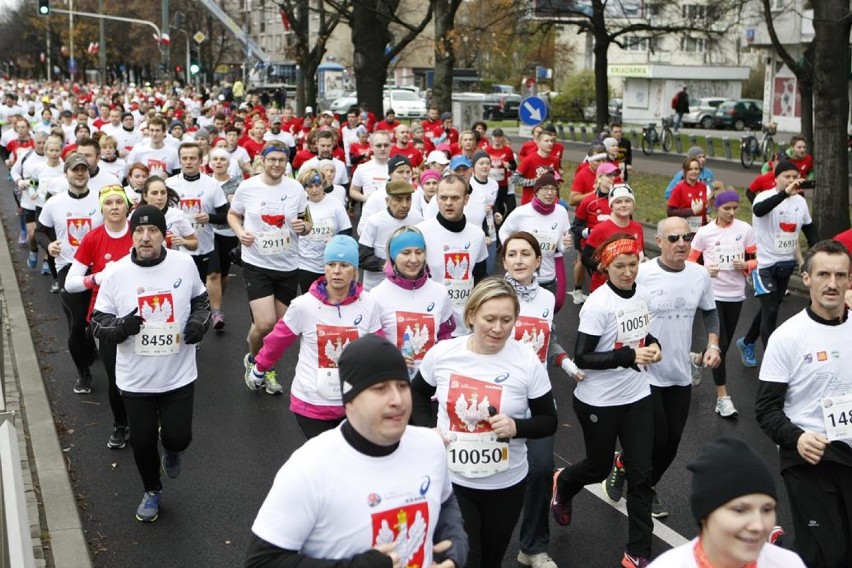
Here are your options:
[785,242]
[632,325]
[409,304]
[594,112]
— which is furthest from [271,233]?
[594,112]

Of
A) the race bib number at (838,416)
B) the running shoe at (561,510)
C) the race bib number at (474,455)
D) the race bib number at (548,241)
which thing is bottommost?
the running shoe at (561,510)

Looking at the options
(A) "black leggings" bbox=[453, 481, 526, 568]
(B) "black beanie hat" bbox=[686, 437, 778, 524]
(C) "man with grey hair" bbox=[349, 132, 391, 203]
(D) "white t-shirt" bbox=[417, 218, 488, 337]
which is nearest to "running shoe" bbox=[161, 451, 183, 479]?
(D) "white t-shirt" bbox=[417, 218, 488, 337]

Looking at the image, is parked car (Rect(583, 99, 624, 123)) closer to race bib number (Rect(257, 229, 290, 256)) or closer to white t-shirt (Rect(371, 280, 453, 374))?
race bib number (Rect(257, 229, 290, 256))

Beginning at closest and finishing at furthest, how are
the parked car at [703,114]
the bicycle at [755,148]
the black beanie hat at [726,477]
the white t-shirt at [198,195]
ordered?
the black beanie hat at [726,477] < the white t-shirt at [198,195] < the bicycle at [755,148] < the parked car at [703,114]

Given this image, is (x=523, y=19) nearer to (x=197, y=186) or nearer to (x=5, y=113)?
(x=5, y=113)

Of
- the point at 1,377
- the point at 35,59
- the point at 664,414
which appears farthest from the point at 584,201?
the point at 35,59

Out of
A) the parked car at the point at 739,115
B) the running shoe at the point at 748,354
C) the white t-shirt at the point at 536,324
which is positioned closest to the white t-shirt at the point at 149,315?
the white t-shirt at the point at 536,324

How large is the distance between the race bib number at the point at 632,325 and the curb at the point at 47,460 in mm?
3210

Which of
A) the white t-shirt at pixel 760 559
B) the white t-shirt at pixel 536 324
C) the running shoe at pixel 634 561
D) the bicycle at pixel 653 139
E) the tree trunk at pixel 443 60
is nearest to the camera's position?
the white t-shirt at pixel 760 559

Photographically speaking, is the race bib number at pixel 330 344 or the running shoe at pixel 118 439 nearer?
the race bib number at pixel 330 344

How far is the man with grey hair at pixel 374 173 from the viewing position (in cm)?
1338

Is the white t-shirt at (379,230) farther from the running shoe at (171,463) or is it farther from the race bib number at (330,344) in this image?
the race bib number at (330,344)

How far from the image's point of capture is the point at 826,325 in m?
5.00

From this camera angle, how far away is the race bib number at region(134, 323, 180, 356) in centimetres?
650
